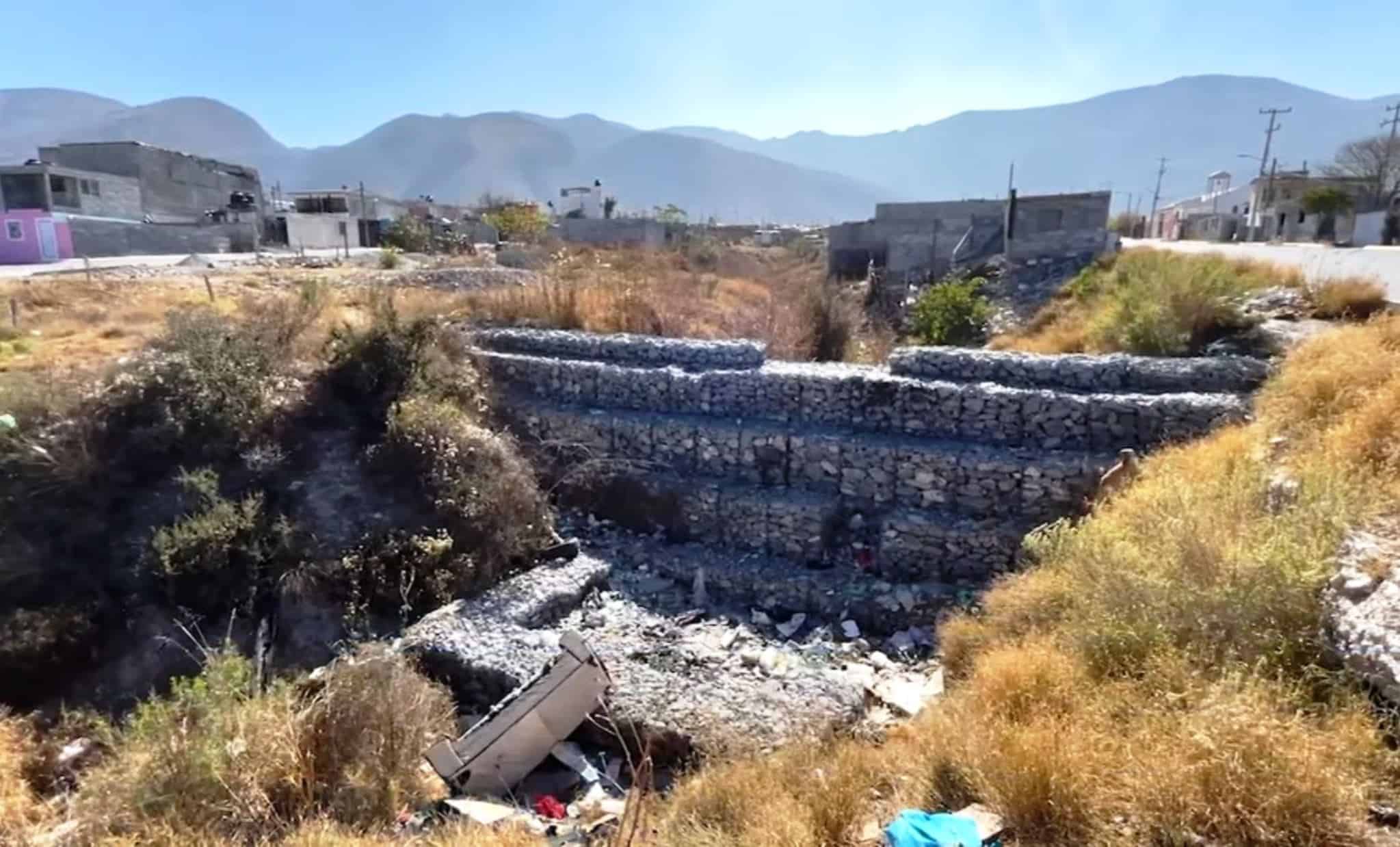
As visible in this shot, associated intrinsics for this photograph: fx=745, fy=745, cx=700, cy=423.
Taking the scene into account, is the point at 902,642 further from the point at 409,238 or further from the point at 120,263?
the point at 409,238

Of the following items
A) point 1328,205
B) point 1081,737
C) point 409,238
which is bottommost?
point 1081,737

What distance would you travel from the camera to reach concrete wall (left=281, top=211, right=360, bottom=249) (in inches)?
1494

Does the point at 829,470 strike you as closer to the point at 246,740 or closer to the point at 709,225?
the point at 246,740

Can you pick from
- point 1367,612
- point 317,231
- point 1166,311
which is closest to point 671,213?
point 317,231

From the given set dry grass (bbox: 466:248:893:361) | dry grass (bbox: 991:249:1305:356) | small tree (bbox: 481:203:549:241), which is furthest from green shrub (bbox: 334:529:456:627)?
small tree (bbox: 481:203:549:241)

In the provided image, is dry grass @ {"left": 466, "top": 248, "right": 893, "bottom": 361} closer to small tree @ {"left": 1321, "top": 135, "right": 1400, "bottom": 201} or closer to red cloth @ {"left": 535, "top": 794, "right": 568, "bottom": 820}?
red cloth @ {"left": 535, "top": 794, "right": 568, "bottom": 820}

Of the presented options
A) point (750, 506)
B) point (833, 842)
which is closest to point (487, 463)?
point (750, 506)

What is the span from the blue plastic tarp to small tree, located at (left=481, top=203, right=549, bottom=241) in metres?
34.0

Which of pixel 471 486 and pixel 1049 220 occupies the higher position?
pixel 1049 220

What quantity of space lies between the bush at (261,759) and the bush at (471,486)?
2459 mm

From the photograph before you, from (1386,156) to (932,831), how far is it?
53.3 meters

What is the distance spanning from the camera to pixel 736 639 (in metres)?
7.19

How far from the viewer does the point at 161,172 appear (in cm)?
3903

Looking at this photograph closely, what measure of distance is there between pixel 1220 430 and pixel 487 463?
773 centimetres
